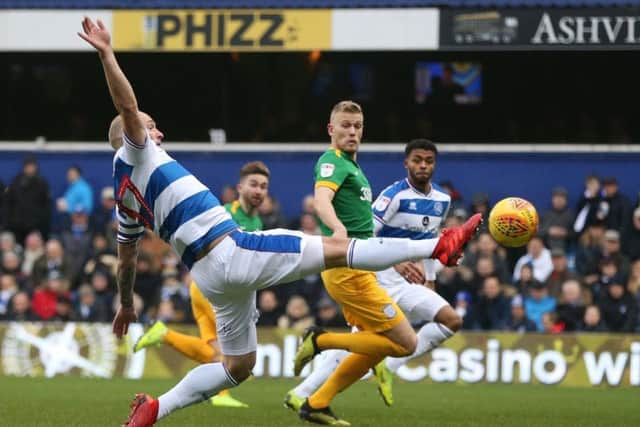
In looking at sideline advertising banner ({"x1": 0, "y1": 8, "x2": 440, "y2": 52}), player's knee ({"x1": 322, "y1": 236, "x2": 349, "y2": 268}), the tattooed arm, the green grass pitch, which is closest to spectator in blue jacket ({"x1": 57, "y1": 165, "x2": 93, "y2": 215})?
sideline advertising banner ({"x1": 0, "y1": 8, "x2": 440, "y2": 52})

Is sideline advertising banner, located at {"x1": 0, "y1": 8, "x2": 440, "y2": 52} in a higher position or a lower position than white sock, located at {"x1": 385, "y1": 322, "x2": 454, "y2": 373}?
higher

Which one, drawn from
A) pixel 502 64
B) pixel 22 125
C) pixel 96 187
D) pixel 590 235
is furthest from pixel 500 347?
pixel 22 125

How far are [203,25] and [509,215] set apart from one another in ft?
46.3

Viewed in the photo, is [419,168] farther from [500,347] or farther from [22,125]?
[22,125]

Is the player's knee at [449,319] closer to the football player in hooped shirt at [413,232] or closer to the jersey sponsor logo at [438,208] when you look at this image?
the football player in hooped shirt at [413,232]

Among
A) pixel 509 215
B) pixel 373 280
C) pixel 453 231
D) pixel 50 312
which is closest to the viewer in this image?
pixel 453 231

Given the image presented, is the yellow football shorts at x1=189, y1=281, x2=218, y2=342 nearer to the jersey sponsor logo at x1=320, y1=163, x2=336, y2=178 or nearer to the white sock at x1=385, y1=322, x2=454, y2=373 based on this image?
the white sock at x1=385, y1=322, x2=454, y2=373

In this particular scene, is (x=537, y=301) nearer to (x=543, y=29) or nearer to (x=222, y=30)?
(x=543, y=29)

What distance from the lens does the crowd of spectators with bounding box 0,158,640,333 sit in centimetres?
1809

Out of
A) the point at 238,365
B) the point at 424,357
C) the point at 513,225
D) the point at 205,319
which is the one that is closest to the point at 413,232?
the point at 205,319

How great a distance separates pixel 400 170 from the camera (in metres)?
22.5

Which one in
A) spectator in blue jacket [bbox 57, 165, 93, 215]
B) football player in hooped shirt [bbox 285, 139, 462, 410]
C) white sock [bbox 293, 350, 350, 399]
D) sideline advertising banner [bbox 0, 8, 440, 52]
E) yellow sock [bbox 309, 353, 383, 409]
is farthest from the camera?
sideline advertising banner [bbox 0, 8, 440, 52]

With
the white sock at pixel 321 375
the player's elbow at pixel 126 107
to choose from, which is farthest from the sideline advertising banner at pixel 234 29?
the player's elbow at pixel 126 107

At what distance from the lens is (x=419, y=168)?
11.9 m
